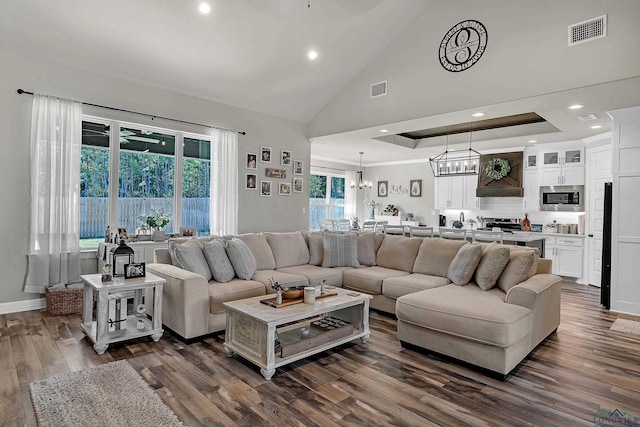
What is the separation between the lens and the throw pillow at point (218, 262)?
3.76 metres

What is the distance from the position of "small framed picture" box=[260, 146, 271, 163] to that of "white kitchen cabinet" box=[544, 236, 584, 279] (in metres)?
5.53

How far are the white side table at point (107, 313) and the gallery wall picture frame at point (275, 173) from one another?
3197 millimetres

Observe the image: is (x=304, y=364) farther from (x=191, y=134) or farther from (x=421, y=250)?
(x=191, y=134)

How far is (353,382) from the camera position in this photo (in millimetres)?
2607

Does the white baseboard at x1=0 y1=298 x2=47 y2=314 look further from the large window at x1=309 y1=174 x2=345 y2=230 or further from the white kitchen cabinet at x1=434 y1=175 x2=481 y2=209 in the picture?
the white kitchen cabinet at x1=434 y1=175 x2=481 y2=209

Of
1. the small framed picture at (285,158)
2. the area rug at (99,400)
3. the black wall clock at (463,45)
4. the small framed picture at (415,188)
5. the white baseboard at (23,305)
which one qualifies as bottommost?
the area rug at (99,400)

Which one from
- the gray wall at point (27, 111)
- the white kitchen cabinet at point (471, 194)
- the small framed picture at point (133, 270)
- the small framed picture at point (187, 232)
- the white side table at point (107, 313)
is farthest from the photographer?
the white kitchen cabinet at point (471, 194)

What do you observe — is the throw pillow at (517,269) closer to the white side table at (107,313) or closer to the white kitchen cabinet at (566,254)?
the white side table at (107,313)

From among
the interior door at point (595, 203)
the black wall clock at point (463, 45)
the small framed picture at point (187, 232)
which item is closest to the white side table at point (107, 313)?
the small framed picture at point (187, 232)

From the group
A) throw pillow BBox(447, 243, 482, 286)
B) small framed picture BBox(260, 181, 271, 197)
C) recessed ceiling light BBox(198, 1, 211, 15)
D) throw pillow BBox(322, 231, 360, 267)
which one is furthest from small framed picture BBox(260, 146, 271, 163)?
throw pillow BBox(447, 243, 482, 286)

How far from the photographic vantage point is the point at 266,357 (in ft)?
8.61

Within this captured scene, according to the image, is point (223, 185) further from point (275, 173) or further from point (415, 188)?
point (415, 188)

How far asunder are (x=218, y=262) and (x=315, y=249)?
1589 millimetres

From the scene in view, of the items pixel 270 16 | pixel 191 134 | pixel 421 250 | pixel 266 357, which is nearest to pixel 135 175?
pixel 191 134
